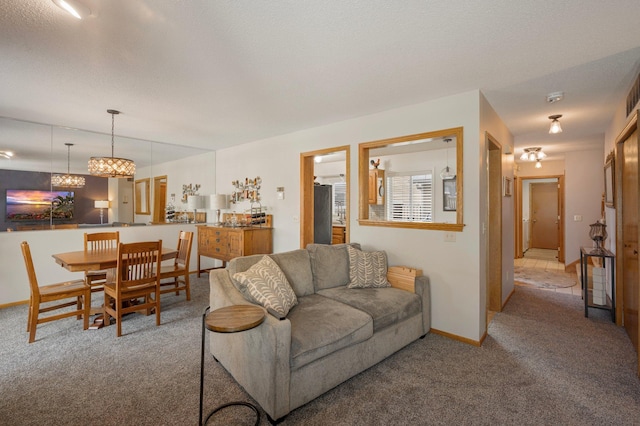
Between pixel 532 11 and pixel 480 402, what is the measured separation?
8.53 feet

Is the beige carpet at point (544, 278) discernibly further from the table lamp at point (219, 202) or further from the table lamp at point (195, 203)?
the table lamp at point (195, 203)

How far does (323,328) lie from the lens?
2262 millimetres

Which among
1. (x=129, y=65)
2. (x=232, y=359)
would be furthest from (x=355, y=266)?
(x=129, y=65)

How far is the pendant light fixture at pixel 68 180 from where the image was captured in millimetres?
4750

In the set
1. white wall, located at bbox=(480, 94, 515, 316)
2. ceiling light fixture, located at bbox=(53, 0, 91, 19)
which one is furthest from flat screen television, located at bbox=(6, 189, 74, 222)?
white wall, located at bbox=(480, 94, 515, 316)

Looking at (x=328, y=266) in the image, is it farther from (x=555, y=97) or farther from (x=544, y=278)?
(x=544, y=278)

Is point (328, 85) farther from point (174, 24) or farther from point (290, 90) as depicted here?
point (174, 24)

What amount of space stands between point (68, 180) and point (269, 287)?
4.44 m

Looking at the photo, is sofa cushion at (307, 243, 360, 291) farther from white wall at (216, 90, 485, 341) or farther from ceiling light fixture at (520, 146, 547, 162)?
ceiling light fixture at (520, 146, 547, 162)

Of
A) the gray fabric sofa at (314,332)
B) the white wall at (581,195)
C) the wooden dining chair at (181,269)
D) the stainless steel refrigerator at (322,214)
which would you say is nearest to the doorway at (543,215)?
the white wall at (581,195)

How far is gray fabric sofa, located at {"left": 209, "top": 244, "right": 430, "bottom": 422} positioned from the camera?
1975mm

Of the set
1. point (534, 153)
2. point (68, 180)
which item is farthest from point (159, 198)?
point (534, 153)

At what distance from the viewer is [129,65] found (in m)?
2.61

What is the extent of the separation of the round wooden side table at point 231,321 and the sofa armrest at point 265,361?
0.38 feet
